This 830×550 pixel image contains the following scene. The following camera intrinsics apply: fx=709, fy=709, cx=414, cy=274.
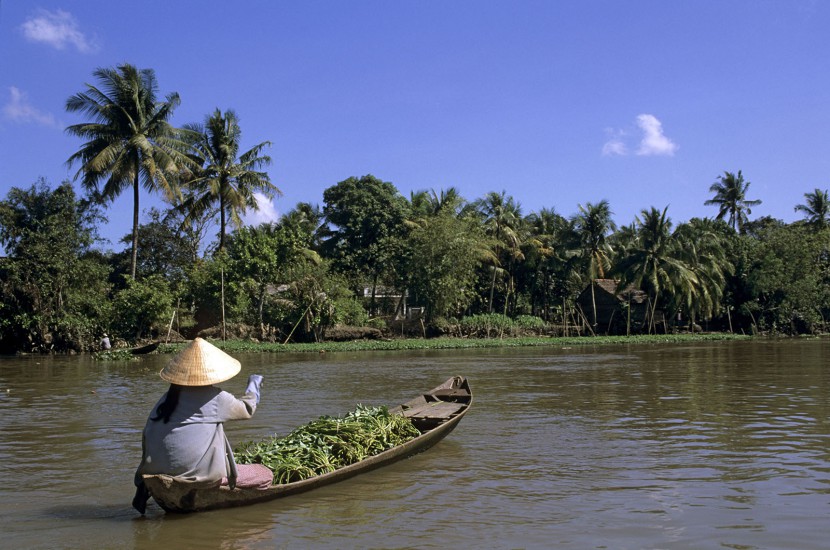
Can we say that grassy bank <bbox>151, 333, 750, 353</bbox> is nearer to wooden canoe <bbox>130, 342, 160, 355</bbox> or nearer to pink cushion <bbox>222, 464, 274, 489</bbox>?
wooden canoe <bbox>130, 342, 160, 355</bbox>

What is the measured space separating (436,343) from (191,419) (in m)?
25.2

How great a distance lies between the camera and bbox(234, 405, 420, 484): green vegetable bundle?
6.18 m

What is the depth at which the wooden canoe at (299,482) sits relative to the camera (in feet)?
17.0

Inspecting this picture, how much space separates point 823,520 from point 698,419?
15.5 ft

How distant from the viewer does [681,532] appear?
5.09 meters

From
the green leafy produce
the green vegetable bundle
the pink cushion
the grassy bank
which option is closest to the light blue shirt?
the pink cushion

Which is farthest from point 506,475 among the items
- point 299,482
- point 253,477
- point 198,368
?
point 198,368

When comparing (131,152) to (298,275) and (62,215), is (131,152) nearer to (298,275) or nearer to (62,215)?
(62,215)

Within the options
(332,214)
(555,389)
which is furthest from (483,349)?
(555,389)

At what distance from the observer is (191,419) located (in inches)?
201

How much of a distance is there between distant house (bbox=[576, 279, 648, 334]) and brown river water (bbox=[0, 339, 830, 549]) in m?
25.4

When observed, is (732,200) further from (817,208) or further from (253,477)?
(253,477)

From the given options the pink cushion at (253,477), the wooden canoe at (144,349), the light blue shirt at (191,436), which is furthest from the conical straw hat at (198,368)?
the wooden canoe at (144,349)

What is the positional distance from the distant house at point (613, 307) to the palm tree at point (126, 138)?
23337mm
